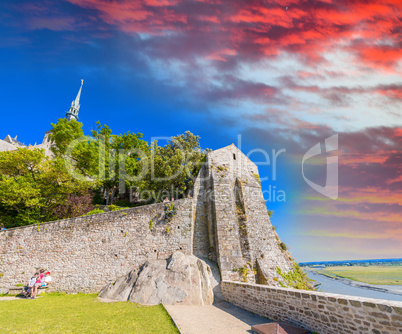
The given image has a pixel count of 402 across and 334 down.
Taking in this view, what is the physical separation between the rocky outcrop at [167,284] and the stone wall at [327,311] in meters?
A: 2.66

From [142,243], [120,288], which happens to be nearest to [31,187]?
[142,243]

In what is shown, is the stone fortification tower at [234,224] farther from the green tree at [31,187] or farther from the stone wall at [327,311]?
the green tree at [31,187]

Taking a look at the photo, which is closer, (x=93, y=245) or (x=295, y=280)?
(x=93, y=245)

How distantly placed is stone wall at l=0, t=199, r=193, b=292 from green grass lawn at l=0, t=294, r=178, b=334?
2.34m

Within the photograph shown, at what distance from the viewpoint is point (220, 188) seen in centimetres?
1404

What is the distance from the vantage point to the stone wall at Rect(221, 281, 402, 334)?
3.62m

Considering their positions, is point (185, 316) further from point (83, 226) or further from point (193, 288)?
point (83, 226)

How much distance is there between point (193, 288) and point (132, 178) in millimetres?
12713

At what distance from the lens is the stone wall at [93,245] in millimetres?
11414

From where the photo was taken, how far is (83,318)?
21.5 feet

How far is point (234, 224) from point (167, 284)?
5.36m

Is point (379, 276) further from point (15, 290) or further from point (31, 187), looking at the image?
point (31, 187)

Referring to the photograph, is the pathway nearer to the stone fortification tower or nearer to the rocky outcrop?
the rocky outcrop

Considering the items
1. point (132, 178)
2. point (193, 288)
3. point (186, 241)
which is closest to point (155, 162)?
point (132, 178)
